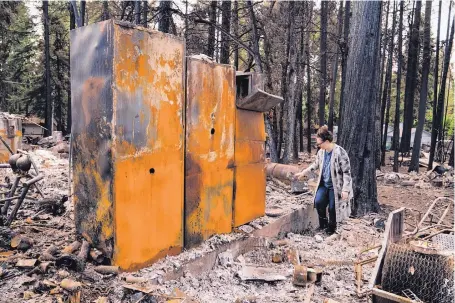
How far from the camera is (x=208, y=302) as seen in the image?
3736 millimetres

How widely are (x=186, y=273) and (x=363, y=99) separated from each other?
19.7 ft

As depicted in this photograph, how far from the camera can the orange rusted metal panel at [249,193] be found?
5309 millimetres

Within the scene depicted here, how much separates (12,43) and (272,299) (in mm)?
31951

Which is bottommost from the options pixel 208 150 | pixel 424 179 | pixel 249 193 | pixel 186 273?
pixel 424 179

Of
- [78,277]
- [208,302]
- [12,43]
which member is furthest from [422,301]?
[12,43]

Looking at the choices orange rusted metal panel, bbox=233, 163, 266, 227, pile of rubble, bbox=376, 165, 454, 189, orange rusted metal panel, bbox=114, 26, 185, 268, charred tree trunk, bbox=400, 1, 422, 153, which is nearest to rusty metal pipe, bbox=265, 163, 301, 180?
orange rusted metal panel, bbox=233, 163, 266, 227

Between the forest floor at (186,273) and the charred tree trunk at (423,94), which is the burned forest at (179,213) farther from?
the charred tree trunk at (423,94)

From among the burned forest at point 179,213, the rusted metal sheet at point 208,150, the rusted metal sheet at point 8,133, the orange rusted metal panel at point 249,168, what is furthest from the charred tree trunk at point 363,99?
the rusted metal sheet at point 8,133

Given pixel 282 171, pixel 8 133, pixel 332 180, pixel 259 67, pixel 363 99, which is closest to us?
pixel 332 180

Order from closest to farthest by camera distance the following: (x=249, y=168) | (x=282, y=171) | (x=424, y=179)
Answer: (x=249, y=168), (x=282, y=171), (x=424, y=179)

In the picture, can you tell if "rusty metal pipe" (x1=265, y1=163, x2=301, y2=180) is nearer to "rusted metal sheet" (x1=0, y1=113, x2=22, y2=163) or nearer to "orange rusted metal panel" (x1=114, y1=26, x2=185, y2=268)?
"orange rusted metal panel" (x1=114, y1=26, x2=185, y2=268)

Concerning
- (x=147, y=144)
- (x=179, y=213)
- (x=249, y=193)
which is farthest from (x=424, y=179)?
(x=147, y=144)

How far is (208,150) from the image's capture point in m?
4.60

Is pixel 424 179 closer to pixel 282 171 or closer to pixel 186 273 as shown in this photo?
pixel 282 171
